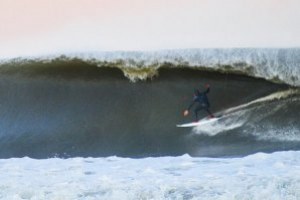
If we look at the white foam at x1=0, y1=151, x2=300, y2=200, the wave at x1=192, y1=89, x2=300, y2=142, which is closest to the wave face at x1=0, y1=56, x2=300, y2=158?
the wave at x1=192, y1=89, x2=300, y2=142

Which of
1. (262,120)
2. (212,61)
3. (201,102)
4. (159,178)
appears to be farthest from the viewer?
(212,61)

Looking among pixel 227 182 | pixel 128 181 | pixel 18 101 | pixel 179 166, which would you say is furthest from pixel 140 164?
pixel 18 101

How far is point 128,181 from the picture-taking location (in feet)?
12.7

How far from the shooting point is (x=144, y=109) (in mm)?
5777

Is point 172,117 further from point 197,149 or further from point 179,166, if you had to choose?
point 179,166

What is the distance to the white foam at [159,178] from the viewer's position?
135 inches

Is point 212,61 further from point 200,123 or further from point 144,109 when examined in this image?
point 144,109

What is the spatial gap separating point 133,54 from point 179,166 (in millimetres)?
1704

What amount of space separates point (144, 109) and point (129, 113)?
0.48 ft

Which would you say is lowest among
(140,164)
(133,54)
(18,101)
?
(140,164)

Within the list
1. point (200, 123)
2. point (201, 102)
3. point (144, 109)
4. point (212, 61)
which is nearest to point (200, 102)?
point (201, 102)

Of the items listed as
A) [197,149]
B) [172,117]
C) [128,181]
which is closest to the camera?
[128,181]

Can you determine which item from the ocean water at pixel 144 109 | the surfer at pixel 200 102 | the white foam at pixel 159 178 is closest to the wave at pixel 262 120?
the ocean water at pixel 144 109

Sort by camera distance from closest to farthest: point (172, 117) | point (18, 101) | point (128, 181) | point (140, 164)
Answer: point (128, 181), point (140, 164), point (172, 117), point (18, 101)
